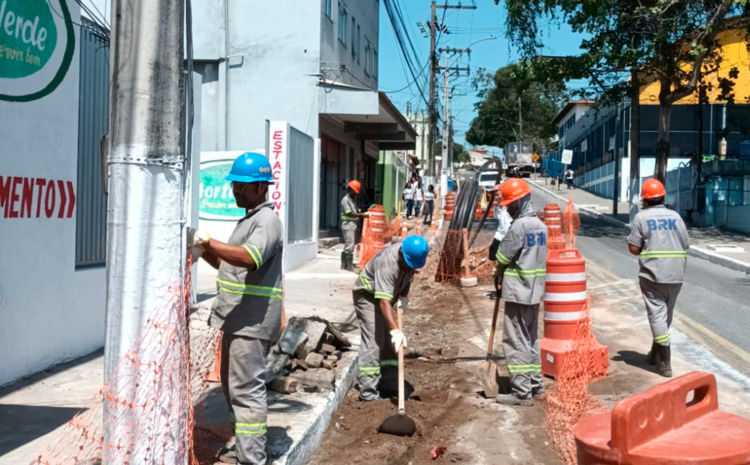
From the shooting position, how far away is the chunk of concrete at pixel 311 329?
22.8 feet

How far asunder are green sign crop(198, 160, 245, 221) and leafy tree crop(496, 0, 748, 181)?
12.1 metres

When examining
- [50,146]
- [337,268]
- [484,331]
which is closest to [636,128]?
[337,268]

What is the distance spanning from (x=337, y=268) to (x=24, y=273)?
1003 centimetres

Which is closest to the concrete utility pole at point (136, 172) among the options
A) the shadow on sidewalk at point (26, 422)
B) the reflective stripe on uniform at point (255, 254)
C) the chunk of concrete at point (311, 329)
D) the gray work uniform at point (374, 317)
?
the reflective stripe on uniform at point (255, 254)

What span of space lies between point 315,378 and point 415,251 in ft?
4.66

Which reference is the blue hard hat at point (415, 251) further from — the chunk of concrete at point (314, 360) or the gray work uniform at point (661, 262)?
the gray work uniform at point (661, 262)

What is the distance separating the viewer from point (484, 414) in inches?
246


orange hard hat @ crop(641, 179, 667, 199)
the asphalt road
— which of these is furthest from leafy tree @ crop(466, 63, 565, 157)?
orange hard hat @ crop(641, 179, 667, 199)

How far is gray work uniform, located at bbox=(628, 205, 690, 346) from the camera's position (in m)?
7.29

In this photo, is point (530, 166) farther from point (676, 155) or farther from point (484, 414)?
point (484, 414)

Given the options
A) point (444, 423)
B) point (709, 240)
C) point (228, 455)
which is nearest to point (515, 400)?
point (444, 423)

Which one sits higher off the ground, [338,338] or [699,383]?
[699,383]

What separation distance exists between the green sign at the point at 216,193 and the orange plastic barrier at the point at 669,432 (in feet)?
44.4

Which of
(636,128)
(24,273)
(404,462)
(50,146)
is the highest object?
(636,128)
